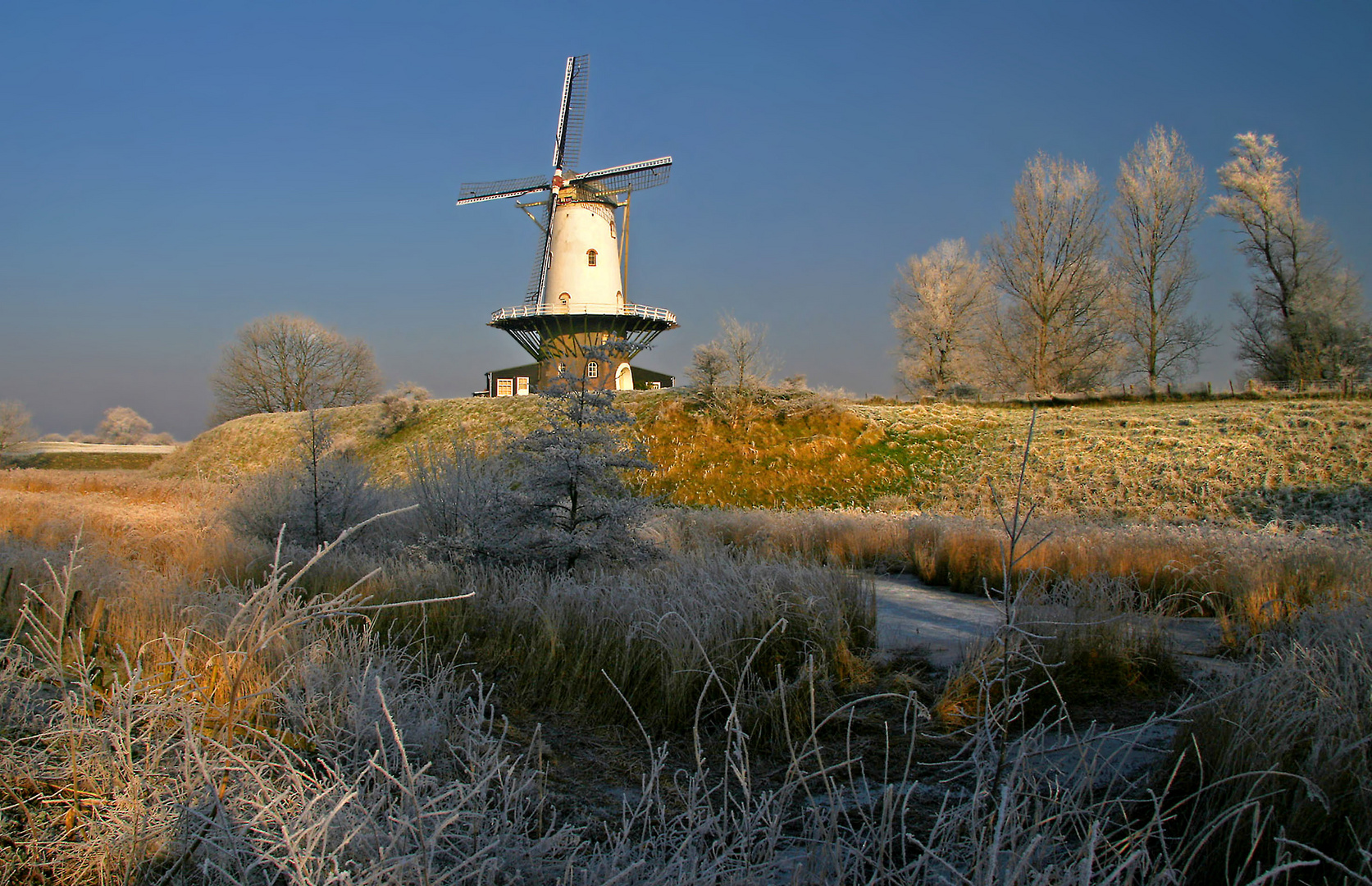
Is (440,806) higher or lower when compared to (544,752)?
higher

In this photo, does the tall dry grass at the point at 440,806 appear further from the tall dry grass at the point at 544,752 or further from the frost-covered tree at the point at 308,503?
the frost-covered tree at the point at 308,503

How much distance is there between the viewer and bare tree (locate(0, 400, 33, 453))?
37.1m

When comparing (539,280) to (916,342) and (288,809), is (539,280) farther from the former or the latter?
(288,809)

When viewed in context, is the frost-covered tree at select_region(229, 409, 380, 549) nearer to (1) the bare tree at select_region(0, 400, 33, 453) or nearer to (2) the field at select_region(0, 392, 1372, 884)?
(2) the field at select_region(0, 392, 1372, 884)

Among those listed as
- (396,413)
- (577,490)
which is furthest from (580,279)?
(577,490)

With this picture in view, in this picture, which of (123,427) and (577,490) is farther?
(123,427)

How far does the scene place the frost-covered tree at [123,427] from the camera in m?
55.2

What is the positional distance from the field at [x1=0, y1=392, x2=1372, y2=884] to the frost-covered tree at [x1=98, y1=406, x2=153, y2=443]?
5536 centimetres

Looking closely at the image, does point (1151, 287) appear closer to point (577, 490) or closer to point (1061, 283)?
point (1061, 283)

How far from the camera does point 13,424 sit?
1502 inches

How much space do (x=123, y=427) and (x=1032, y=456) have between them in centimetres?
6349

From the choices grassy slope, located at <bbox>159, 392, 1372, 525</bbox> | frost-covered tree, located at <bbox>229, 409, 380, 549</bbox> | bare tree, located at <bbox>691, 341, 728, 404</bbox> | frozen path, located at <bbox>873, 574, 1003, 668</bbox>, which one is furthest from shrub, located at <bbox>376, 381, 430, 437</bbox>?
frozen path, located at <bbox>873, 574, 1003, 668</bbox>

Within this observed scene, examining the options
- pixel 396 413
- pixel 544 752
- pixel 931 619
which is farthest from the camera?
pixel 396 413

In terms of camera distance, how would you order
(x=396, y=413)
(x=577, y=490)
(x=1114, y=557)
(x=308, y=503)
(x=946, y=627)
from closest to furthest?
(x=946, y=627) < (x=577, y=490) < (x=1114, y=557) < (x=308, y=503) < (x=396, y=413)
